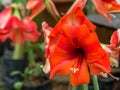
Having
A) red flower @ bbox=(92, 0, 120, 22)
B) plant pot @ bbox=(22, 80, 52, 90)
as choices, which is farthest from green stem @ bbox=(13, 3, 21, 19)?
red flower @ bbox=(92, 0, 120, 22)

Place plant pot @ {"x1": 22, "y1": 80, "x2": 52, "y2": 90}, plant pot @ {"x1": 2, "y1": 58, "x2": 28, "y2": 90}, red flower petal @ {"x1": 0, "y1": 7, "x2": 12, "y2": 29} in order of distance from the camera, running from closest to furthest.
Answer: red flower petal @ {"x1": 0, "y1": 7, "x2": 12, "y2": 29} → plant pot @ {"x1": 22, "y1": 80, "x2": 52, "y2": 90} → plant pot @ {"x1": 2, "y1": 58, "x2": 28, "y2": 90}

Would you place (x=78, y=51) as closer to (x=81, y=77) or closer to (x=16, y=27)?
(x=81, y=77)

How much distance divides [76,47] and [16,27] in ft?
2.57

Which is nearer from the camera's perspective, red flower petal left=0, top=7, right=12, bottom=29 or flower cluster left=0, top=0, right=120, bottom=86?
flower cluster left=0, top=0, right=120, bottom=86

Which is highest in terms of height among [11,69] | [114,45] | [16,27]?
[114,45]

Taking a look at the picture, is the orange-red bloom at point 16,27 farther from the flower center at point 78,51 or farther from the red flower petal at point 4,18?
the flower center at point 78,51

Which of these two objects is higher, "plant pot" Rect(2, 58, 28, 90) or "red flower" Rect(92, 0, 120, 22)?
→ "red flower" Rect(92, 0, 120, 22)

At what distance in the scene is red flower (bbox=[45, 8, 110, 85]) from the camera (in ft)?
2.25

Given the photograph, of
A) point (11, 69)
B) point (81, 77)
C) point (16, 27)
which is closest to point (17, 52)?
point (11, 69)

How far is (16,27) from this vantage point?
148 cm

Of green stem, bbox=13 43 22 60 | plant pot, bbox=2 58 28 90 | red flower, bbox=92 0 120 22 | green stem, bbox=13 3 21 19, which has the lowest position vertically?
plant pot, bbox=2 58 28 90

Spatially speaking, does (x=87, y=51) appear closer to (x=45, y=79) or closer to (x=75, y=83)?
(x=75, y=83)

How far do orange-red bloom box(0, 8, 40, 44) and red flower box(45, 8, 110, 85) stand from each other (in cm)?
73

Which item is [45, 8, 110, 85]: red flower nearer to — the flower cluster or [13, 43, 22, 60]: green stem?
the flower cluster
